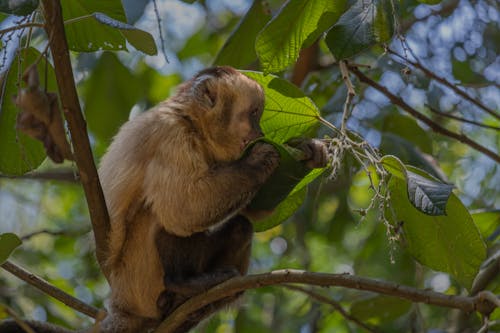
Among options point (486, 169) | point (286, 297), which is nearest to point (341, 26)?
point (486, 169)

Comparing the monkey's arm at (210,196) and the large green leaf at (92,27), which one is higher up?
the large green leaf at (92,27)

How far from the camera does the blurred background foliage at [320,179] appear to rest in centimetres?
567

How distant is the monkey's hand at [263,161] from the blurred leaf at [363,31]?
1099mm

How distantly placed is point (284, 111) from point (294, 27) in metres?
0.67

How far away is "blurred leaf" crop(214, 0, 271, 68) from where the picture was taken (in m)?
5.20

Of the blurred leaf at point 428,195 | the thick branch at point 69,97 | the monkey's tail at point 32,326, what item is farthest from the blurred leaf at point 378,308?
the thick branch at point 69,97

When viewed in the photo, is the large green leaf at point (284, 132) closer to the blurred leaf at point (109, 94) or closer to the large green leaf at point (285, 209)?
the large green leaf at point (285, 209)

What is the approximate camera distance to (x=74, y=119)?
11.4 ft

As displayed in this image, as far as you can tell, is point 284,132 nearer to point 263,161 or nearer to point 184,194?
point 263,161

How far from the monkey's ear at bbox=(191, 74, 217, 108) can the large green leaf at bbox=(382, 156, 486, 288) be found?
1555 millimetres

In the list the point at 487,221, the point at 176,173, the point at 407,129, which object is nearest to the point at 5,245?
the point at 176,173

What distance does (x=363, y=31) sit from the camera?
3.47 meters

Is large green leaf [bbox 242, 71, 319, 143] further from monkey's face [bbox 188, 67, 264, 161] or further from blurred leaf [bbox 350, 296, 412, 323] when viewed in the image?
blurred leaf [bbox 350, 296, 412, 323]

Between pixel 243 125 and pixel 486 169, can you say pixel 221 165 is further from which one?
pixel 486 169
